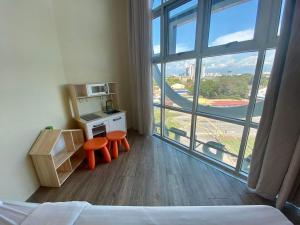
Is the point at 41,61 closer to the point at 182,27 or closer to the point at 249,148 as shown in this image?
the point at 182,27

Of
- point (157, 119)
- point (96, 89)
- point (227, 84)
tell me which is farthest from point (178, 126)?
point (96, 89)

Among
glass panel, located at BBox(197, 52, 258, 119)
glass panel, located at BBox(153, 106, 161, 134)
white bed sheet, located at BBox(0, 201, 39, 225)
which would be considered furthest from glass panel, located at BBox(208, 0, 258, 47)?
white bed sheet, located at BBox(0, 201, 39, 225)

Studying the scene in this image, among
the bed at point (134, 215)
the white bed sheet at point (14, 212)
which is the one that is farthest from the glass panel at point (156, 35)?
the white bed sheet at point (14, 212)

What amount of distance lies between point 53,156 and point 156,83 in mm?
A: 2177

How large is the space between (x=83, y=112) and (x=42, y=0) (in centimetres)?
174

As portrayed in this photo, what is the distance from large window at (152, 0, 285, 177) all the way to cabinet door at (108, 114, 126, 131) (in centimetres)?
91

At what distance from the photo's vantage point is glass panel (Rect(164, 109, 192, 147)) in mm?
2522

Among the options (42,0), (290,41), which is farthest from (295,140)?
(42,0)

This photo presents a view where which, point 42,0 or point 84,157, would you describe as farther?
point 84,157

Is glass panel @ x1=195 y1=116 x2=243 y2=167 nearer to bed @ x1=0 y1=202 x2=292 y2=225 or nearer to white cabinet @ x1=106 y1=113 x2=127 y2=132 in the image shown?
bed @ x1=0 y1=202 x2=292 y2=225

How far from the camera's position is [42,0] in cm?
185

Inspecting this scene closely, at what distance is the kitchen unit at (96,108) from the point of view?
7.73ft

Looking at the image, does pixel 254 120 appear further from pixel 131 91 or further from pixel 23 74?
pixel 23 74

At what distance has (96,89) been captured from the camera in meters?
2.57
